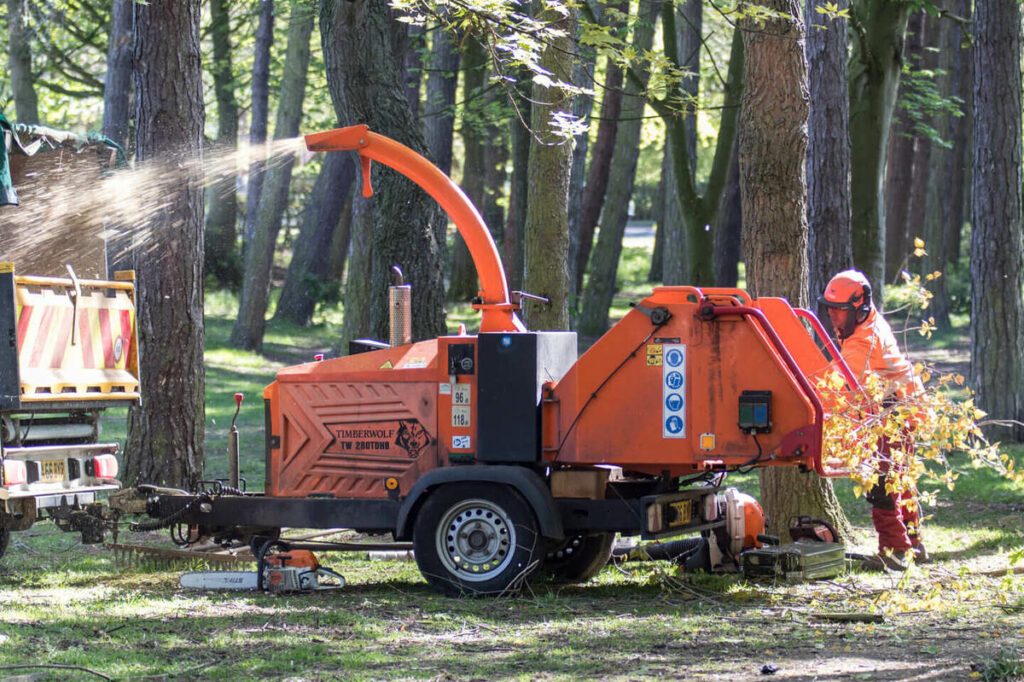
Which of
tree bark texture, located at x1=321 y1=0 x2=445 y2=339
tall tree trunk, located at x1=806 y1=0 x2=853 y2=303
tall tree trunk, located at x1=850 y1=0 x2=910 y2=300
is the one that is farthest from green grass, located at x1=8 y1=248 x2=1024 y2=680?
tall tree trunk, located at x1=850 y1=0 x2=910 y2=300

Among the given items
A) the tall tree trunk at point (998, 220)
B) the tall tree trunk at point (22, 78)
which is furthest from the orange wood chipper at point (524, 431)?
the tall tree trunk at point (22, 78)

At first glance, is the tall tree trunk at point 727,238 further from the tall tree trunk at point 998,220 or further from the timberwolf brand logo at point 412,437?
the timberwolf brand logo at point 412,437

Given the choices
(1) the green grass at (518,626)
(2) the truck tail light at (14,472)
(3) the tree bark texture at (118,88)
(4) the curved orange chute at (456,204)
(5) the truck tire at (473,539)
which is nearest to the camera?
(1) the green grass at (518,626)

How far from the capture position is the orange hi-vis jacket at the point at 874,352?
8.27m

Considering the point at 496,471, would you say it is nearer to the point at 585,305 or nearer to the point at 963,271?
the point at 585,305

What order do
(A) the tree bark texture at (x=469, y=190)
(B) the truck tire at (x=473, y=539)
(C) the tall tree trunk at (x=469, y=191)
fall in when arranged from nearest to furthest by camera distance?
(B) the truck tire at (x=473, y=539), (A) the tree bark texture at (x=469, y=190), (C) the tall tree trunk at (x=469, y=191)

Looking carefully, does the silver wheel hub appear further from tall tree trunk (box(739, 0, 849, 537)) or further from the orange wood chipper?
tall tree trunk (box(739, 0, 849, 537))

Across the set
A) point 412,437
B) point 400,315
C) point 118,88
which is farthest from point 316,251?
point 412,437

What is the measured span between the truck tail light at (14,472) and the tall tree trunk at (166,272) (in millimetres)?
2808

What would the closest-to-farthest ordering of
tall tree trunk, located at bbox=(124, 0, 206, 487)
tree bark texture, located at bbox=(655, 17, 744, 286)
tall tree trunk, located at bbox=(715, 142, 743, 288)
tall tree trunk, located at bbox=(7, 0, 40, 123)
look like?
tall tree trunk, located at bbox=(124, 0, 206, 487) → tree bark texture, located at bbox=(655, 17, 744, 286) → tall tree trunk, located at bbox=(7, 0, 40, 123) → tall tree trunk, located at bbox=(715, 142, 743, 288)

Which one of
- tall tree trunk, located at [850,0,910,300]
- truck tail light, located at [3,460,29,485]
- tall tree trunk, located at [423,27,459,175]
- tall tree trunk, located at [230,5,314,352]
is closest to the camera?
truck tail light, located at [3,460,29,485]

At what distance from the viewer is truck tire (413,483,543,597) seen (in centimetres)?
772

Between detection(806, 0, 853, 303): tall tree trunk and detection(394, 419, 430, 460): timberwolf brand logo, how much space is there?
4790 millimetres

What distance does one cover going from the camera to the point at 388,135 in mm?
12773
